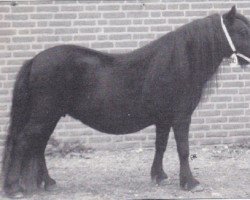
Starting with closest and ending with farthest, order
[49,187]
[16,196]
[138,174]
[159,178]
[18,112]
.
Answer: [16,196]
[18,112]
[49,187]
[159,178]
[138,174]

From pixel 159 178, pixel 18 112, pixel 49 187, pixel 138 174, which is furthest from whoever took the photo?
pixel 138 174

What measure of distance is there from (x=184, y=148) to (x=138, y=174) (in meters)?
1.01

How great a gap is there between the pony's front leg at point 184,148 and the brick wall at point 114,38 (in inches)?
68.8

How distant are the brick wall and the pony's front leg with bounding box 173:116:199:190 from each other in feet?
5.73

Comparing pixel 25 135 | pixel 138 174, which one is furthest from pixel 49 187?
pixel 138 174

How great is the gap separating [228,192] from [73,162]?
222cm

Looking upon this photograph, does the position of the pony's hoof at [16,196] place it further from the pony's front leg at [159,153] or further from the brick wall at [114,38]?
the brick wall at [114,38]

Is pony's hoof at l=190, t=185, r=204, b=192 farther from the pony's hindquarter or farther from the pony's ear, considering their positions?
the pony's ear

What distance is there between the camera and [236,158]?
699cm

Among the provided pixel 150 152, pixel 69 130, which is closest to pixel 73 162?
pixel 69 130

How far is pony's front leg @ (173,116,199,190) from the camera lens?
5.44 metres

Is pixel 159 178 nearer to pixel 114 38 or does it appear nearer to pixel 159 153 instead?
pixel 159 153

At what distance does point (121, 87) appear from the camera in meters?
5.43

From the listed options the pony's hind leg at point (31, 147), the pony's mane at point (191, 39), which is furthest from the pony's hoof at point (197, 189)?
the pony's hind leg at point (31, 147)
